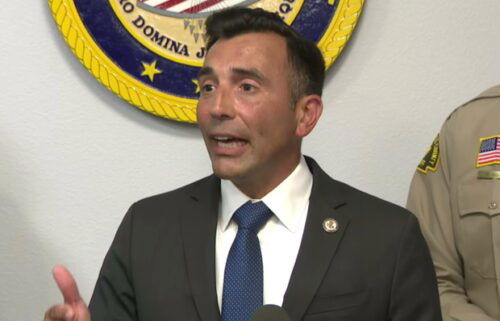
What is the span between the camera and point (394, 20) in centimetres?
190

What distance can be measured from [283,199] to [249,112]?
0.52ft

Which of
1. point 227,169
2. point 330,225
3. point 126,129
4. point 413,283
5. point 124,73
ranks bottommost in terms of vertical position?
point 413,283

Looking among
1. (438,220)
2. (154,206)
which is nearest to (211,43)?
(154,206)

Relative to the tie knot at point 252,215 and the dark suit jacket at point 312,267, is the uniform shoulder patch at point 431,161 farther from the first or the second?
the tie knot at point 252,215

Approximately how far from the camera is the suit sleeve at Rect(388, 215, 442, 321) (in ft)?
4.40

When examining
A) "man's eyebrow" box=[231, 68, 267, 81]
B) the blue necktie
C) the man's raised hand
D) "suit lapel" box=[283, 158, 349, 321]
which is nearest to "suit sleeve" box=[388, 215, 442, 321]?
"suit lapel" box=[283, 158, 349, 321]

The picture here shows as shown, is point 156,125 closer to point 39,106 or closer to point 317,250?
point 39,106

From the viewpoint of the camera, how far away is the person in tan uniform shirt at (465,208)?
5.12ft

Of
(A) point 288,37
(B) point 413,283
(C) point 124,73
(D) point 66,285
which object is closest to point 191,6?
(C) point 124,73

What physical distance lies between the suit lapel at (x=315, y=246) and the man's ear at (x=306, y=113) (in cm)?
8

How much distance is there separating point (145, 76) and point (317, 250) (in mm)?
618

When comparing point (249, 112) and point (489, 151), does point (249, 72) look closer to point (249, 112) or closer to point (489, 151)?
point (249, 112)

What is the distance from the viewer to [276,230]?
55.1 inches

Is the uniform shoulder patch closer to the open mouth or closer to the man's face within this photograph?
the man's face
